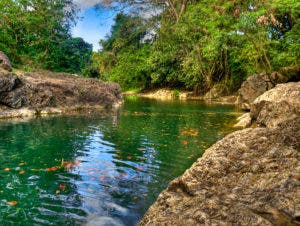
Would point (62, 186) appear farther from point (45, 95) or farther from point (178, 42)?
point (178, 42)

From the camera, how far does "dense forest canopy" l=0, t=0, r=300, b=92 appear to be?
78.4 ft

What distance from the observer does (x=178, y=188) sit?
4039mm

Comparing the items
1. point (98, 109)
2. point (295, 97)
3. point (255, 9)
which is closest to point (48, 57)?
point (98, 109)

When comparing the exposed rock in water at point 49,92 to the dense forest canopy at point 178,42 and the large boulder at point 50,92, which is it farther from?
the dense forest canopy at point 178,42

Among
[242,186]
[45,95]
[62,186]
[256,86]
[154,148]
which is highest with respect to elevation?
[256,86]

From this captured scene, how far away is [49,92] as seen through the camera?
18.3 m

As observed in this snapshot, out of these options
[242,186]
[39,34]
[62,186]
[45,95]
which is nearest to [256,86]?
[45,95]

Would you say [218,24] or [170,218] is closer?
[170,218]

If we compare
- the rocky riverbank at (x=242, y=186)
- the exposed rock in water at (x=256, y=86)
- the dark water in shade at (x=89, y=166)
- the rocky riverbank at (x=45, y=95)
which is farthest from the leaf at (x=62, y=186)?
the exposed rock in water at (x=256, y=86)

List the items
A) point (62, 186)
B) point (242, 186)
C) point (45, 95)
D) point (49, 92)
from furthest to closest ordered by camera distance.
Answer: point (49, 92) → point (45, 95) → point (62, 186) → point (242, 186)

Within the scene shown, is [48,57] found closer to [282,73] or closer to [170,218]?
[282,73]

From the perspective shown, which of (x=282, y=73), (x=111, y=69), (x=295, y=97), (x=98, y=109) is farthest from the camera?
(x=111, y=69)

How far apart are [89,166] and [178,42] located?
35889 millimetres

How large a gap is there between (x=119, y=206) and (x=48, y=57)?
27.4 meters
